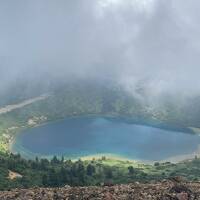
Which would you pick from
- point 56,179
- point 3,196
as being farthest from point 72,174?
point 3,196

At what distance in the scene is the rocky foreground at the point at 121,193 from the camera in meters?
58.9

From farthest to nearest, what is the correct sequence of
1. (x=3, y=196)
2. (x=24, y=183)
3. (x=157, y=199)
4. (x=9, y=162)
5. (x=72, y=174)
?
(x=9, y=162), (x=72, y=174), (x=24, y=183), (x=3, y=196), (x=157, y=199)

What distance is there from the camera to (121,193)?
59875 mm

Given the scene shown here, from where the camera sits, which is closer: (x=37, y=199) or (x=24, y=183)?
(x=37, y=199)

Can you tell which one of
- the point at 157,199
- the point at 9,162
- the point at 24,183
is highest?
the point at 9,162

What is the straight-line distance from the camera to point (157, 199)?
58281 millimetres

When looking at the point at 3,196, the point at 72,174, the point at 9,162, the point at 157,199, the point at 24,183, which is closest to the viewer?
the point at 157,199

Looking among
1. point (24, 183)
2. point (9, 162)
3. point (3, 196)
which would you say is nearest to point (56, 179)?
point (24, 183)

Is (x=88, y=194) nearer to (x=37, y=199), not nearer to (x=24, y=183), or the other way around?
(x=37, y=199)

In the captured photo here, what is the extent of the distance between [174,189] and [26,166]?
13709 cm

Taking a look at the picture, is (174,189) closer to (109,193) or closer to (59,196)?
(109,193)

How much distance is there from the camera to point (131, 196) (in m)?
59.2

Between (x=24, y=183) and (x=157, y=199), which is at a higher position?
(x=24, y=183)

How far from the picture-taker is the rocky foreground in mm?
58875
